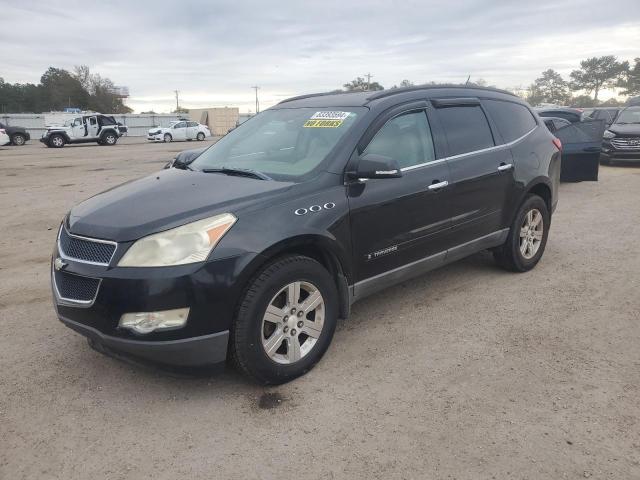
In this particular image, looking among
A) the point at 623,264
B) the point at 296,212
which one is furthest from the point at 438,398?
the point at 623,264

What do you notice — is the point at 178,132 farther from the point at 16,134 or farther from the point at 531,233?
the point at 531,233

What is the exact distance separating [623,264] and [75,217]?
5.16 metres

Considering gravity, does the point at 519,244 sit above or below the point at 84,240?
below

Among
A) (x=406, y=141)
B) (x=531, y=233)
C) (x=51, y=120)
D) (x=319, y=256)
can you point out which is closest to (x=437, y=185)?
(x=406, y=141)

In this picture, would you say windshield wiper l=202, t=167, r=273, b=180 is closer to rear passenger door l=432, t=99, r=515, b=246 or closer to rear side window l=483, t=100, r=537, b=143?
rear passenger door l=432, t=99, r=515, b=246

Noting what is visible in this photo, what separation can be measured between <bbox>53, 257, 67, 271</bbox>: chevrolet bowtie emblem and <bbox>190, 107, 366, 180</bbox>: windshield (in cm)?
127

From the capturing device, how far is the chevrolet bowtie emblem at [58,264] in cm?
303

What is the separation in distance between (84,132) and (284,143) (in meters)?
30.6

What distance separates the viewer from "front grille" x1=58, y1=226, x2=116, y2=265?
9.37ft

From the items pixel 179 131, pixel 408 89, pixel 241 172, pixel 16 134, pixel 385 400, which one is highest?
pixel 179 131

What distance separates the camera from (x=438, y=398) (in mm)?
3031

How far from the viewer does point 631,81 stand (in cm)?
7238

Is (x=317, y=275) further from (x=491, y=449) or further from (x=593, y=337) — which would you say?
(x=593, y=337)

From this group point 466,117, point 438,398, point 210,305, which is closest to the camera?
point 210,305
